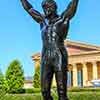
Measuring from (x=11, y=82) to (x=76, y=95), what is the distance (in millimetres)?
35143

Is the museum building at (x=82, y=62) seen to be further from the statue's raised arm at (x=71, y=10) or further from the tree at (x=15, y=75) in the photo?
the statue's raised arm at (x=71, y=10)

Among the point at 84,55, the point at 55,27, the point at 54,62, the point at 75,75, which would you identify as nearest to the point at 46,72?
the point at 54,62

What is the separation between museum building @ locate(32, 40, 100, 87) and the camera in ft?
282

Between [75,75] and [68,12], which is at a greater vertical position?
[75,75]

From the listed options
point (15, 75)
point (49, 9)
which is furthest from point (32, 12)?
point (15, 75)

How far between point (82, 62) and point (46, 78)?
268 feet

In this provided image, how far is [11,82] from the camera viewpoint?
56938 millimetres

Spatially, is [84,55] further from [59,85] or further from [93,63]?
[59,85]

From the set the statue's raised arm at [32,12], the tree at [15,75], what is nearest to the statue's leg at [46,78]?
the statue's raised arm at [32,12]

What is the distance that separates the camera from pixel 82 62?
287 ft

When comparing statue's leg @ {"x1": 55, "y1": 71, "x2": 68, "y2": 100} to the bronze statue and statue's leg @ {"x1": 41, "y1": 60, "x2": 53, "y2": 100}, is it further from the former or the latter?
statue's leg @ {"x1": 41, "y1": 60, "x2": 53, "y2": 100}

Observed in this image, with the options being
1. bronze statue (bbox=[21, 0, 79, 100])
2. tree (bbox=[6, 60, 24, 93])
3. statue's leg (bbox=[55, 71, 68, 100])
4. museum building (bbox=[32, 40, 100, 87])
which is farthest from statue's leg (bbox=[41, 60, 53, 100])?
museum building (bbox=[32, 40, 100, 87])

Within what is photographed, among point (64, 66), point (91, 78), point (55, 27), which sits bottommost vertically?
point (64, 66)

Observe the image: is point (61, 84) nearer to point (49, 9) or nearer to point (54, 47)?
point (54, 47)
